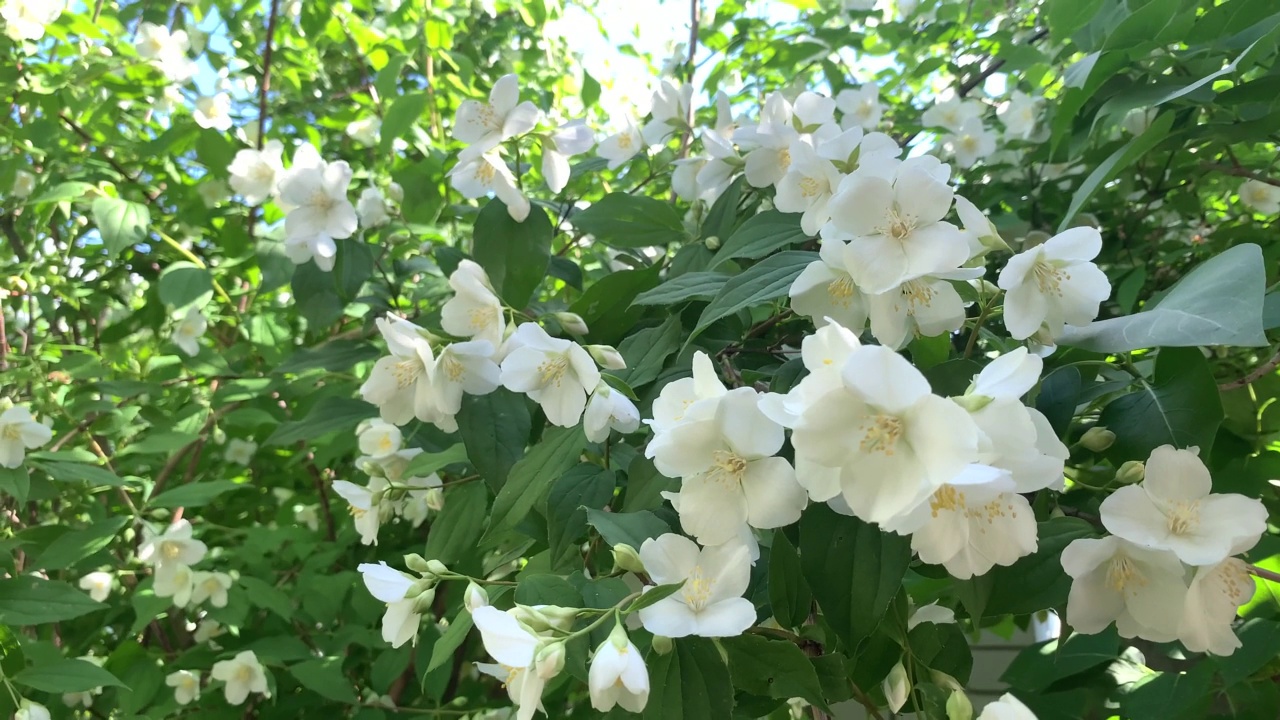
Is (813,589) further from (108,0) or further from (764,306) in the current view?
(108,0)

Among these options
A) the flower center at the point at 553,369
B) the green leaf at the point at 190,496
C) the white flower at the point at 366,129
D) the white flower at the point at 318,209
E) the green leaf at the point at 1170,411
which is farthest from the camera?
the white flower at the point at 366,129

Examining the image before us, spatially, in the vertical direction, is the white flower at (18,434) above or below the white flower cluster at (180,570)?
above

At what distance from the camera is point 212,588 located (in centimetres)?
141

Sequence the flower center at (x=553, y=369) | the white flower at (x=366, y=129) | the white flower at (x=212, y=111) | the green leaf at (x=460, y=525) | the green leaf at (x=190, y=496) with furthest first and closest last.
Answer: the white flower at (x=366, y=129)
the white flower at (x=212, y=111)
the green leaf at (x=190, y=496)
the green leaf at (x=460, y=525)
the flower center at (x=553, y=369)

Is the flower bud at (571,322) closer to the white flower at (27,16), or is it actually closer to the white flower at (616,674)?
the white flower at (616,674)

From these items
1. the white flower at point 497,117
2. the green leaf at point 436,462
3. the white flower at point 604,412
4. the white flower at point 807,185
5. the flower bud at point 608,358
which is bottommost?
the green leaf at point 436,462

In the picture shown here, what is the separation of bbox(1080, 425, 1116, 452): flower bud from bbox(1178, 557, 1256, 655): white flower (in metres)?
0.13

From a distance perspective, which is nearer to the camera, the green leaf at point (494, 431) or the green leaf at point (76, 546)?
the green leaf at point (494, 431)

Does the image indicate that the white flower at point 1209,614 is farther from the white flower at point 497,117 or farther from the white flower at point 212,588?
the white flower at point 212,588

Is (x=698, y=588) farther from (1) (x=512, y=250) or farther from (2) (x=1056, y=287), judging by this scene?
(1) (x=512, y=250)

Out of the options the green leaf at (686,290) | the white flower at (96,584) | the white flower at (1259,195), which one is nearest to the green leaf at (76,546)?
the white flower at (96,584)

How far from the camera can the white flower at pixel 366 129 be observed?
6.02 feet

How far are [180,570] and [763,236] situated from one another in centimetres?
122

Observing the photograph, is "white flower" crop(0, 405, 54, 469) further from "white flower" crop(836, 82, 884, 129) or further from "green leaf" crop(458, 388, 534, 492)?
"white flower" crop(836, 82, 884, 129)
